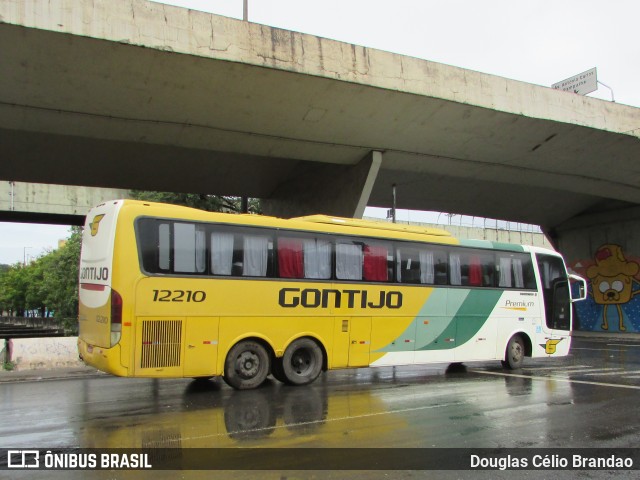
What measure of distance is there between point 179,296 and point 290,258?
2.37 meters

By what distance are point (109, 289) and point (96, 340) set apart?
980mm

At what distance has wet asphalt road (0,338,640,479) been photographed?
6160 millimetres

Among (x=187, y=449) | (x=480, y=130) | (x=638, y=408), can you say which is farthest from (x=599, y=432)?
(x=480, y=130)

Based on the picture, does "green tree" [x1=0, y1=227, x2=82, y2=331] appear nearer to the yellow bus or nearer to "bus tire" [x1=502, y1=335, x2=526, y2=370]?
the yellow bus

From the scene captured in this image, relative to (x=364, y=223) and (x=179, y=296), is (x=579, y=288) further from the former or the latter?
(x=179, y=296)

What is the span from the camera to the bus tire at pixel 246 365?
9.86 m

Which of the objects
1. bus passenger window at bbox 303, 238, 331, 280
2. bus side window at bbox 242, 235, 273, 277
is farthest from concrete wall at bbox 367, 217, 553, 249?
bus side window at bbox 242, 235, 273, 277

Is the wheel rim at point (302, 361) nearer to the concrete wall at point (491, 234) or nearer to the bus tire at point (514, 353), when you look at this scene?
the bus tire at point (514, 353)

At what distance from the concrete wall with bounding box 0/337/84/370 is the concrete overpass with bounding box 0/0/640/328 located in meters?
5.89

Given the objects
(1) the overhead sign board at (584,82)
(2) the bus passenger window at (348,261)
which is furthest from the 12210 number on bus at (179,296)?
(1) the overhead sign board at (584,82)

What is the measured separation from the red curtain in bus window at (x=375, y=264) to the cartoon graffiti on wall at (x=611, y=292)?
22586 mm

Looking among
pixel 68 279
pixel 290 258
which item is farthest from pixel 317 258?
pixel 68 279

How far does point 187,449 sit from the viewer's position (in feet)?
19.3

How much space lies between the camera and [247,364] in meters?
10.1
